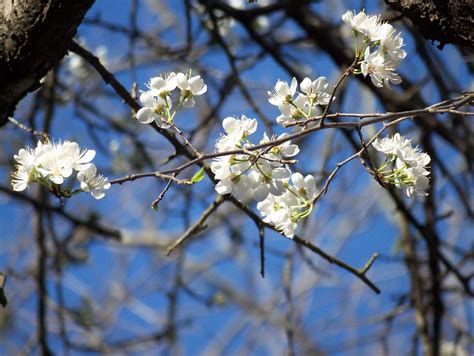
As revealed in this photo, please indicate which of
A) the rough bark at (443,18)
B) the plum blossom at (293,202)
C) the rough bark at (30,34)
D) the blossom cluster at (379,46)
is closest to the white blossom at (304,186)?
the plum blossom at (293,202)

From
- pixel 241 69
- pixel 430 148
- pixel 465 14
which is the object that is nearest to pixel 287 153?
pixel 465 14

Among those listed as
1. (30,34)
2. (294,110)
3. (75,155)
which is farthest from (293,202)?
(30,34)

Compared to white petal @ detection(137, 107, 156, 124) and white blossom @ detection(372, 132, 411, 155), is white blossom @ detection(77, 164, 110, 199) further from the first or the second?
white blossom @ detection(372, 132, 411, 155)

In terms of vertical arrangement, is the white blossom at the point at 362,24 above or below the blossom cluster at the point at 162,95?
above

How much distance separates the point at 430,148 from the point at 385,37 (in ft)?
4.72

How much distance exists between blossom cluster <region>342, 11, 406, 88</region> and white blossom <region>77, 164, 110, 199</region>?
50 centimetres

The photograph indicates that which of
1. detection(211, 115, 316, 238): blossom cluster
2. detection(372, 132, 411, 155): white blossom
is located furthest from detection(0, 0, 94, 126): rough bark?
detection(372, 132, 411, 155): white blossom

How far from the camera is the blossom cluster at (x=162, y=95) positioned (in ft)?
3.96

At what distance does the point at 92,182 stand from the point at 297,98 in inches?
16.0

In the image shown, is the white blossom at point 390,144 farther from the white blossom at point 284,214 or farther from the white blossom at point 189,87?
the white blossom at point 189,87

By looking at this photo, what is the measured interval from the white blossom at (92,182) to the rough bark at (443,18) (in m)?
0.66

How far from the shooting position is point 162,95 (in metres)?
1.21

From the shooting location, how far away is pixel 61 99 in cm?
289

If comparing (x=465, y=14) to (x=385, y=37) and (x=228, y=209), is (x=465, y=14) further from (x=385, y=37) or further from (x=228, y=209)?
(x=228, y=209)
